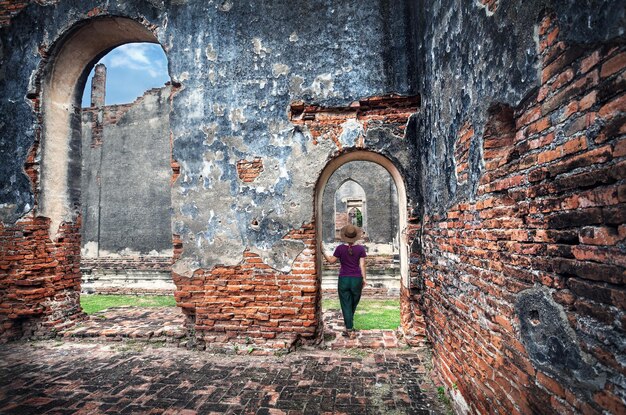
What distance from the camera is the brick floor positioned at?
324 centimetres

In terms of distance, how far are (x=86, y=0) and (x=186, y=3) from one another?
1.64 metres

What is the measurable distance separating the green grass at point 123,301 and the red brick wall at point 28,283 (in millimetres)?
2046

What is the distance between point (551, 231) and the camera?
1.79 meters

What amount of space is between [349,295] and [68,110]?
5.59 metres

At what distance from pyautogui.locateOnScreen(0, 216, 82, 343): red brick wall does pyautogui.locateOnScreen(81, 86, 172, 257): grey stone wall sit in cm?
846

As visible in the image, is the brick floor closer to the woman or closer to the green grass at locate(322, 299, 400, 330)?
the woman

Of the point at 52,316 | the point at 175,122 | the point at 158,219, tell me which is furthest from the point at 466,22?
the point at 158,219

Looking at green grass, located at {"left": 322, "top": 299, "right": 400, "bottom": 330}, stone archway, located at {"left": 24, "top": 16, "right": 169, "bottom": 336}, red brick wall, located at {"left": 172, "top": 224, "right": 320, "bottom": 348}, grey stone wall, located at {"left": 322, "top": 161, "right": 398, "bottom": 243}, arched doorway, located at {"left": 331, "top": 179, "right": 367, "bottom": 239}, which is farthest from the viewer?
arched doorway, located at {"left": 331, "top": 179, "right": 367, "bottom": 239}

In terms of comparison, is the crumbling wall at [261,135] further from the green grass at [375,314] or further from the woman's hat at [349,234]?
the green grass at [375,314]

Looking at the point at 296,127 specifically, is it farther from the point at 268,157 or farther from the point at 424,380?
the point at 424,380

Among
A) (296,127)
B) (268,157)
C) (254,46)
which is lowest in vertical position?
(268,157)

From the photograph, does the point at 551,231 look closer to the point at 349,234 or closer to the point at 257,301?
the point at 349,234

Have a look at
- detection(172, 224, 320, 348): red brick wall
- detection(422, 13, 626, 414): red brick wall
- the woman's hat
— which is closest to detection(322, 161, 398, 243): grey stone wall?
the woman's hat

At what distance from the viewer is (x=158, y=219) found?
14.2m
